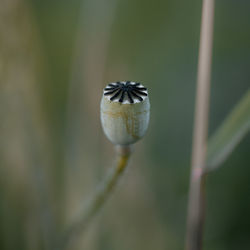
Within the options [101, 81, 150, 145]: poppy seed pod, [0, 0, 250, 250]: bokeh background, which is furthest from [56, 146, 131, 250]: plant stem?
[0, 0, 250, 250]: bokeh background

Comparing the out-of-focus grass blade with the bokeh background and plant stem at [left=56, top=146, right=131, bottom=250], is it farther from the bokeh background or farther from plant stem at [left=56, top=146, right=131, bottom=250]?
the bokeh background

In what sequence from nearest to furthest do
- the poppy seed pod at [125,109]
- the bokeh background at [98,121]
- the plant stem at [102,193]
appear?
the poppy seed pod at [125,109] → the plant stem at [102,193] → the bokeh background at [98,121]

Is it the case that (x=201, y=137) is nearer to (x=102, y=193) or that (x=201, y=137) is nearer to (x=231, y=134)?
(x=231, y=134)

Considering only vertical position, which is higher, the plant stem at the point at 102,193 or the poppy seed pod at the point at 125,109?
the poppy seed pod at the point at 125,109

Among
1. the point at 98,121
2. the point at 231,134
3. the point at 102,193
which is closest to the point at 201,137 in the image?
the point at 231,134

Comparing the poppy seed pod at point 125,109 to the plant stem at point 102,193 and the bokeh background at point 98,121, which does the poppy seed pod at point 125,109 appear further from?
the bokeh background at point 98,121

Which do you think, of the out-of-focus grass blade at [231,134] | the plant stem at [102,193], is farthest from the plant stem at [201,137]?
the plant stem at [102,193]
